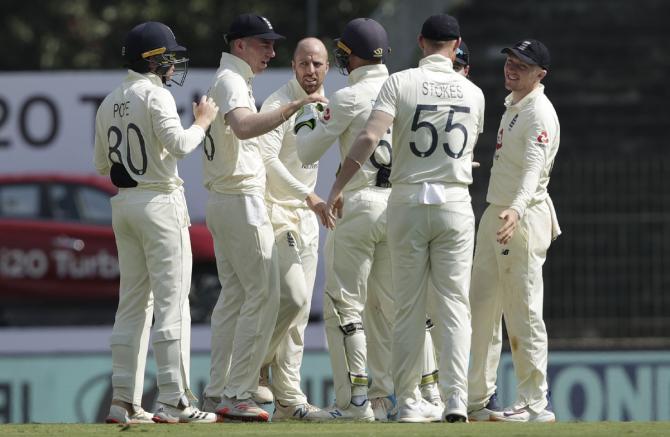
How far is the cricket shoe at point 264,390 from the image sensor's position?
10574 mm

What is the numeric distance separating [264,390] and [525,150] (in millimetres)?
2289

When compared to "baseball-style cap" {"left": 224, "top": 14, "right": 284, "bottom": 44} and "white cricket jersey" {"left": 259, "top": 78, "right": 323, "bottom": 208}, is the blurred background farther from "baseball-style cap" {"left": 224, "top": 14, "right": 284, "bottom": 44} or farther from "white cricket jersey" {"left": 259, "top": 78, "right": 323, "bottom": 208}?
"baseball-style cap" {"left": 224, "top": 14, "right": 284, "bottom": 44}

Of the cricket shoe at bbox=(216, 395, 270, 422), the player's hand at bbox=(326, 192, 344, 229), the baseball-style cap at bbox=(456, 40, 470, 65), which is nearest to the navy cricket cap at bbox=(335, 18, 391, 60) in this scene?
the baseball-style cap at bbox=(456, 40, 470, 65)

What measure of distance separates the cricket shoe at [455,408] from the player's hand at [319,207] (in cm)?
127

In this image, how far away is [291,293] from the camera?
10320mm

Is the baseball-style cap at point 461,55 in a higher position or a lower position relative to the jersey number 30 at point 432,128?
higher

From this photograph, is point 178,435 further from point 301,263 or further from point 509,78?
point 509,78

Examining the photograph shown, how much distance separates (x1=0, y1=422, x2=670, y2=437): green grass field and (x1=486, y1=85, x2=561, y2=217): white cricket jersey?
1418mm

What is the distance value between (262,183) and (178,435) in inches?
73.7

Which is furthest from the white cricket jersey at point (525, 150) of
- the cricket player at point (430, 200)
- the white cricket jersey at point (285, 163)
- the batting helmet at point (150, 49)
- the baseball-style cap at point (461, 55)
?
the batting helmet at point (150, 49)

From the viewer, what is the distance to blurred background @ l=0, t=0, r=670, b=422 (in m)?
15.0

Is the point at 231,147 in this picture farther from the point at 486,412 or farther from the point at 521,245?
the point at 486,412

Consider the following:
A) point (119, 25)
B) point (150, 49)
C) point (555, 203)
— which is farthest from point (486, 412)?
point (119, 25)

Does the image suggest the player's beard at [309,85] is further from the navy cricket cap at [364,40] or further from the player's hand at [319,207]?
the player's hand at [319,207]
